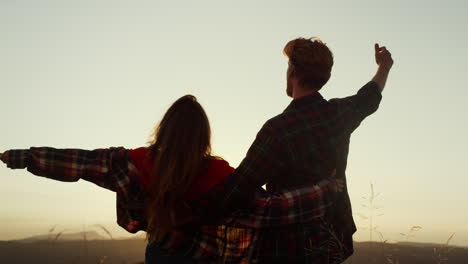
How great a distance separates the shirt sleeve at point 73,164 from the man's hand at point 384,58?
302 cm

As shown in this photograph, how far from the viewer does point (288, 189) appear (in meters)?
3.82

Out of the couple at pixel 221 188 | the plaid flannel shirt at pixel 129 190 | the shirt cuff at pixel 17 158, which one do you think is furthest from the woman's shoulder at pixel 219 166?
the shirt cuff at pixel 17 158

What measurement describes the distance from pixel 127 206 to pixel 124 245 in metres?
13.6

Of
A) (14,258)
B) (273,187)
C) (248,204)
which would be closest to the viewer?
(248,204)

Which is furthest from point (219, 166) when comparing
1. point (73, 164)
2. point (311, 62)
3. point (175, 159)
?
point (311, 62)

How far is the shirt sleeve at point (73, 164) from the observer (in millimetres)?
3748

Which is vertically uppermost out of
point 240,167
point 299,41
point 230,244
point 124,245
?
point 299,41

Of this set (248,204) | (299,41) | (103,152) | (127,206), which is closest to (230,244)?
(248,204)

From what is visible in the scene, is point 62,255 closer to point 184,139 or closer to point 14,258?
point 14,258

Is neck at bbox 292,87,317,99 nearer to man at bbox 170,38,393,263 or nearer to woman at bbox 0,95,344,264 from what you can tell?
man at bbox 170,38,393,263

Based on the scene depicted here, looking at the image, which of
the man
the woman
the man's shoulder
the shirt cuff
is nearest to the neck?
the man

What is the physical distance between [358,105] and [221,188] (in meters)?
1.66

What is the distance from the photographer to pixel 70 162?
375cm

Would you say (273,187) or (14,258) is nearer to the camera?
(273,187)
